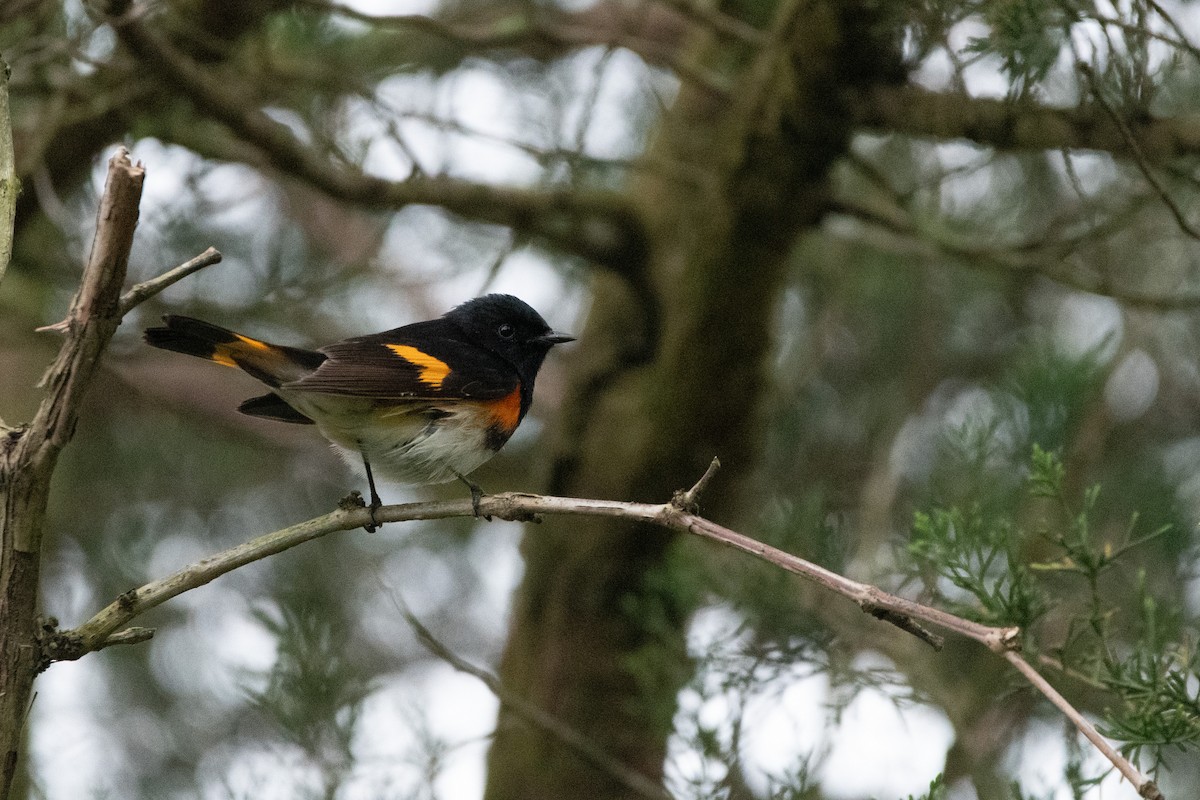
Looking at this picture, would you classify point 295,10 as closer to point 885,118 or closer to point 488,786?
point 885,118

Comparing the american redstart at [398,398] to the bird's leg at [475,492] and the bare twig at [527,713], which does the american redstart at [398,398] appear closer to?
the bird's leg at [475,492]

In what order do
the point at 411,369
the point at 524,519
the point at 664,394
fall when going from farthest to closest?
1. the point at 664,394
2. the point at 411,369
3. the point at 524,519

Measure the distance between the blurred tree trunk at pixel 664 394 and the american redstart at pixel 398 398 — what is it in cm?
71

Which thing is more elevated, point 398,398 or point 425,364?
point 425,364

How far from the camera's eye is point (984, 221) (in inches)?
192

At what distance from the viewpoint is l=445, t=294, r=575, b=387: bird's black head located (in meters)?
3.33

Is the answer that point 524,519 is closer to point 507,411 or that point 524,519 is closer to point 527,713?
point 507,411

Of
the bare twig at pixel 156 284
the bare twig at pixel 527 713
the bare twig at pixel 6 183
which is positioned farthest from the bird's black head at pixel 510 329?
the bare twig at pixel 156 284

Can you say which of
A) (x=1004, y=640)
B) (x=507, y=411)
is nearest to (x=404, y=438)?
(x=507, y=411)

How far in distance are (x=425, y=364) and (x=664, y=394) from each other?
3.25ft

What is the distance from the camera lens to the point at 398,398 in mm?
2797

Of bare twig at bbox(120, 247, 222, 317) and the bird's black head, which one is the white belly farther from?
bare twig at bbox(120, 247, 222, 317)

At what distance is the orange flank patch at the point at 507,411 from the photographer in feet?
9.82

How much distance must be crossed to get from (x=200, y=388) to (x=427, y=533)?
130 cm
